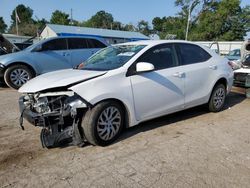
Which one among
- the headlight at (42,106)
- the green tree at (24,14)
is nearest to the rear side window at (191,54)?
the headlight at (42,106)

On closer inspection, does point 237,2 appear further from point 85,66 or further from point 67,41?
point 85,66

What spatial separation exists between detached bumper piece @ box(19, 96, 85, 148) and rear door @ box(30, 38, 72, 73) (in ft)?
17.0

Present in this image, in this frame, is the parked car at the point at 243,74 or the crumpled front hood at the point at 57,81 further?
the parked car at the point at 243,74

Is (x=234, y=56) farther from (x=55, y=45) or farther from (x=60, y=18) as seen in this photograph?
(x=60, y=18)

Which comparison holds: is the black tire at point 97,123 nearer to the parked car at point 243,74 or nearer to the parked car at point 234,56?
the parked car at point 243,74

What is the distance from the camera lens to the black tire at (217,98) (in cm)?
607

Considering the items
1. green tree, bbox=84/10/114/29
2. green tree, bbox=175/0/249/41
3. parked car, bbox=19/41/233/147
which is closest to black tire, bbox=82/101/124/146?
parked car, bbox=19/41/233/147

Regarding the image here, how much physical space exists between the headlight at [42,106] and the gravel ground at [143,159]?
59 cm

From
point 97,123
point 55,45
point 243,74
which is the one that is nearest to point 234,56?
point 243,74

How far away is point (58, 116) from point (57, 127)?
179mm

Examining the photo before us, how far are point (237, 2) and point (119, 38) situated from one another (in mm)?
24197

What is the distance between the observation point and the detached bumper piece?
3924 mm

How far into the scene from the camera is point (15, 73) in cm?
883

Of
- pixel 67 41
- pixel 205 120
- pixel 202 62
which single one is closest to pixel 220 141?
pixel 205 120
